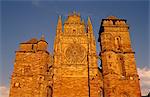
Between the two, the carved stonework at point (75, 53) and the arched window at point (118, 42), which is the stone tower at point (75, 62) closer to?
the carved stonework at point (75, 53)

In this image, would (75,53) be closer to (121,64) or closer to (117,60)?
(117,60)

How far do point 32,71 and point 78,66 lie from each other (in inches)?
216

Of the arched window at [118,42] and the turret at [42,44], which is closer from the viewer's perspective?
the turret at [42,44]

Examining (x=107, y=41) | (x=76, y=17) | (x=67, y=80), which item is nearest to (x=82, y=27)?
(x=76, y=17)

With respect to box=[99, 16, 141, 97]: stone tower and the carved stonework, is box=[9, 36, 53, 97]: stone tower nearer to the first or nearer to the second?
the carved stonework

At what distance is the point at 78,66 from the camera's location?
26.5m

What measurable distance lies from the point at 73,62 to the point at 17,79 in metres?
6.82

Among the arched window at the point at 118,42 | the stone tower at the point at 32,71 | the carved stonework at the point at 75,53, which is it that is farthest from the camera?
the arched window at the point at 118,42

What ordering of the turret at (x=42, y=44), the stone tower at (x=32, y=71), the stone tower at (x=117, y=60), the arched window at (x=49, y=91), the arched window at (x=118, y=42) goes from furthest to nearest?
the arched window at (x=118, y=42) → the turret at (x=42, y=44) → the arched window at (x=49, y=91) → the stone tower at (x=32, y=71) → the stone tower at (x=117, y=60)

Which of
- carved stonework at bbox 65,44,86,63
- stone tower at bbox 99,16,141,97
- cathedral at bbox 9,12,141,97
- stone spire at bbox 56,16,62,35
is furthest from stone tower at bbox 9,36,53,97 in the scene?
stone tower at bbox 99,16,141,97

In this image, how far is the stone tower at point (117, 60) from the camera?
24.8m

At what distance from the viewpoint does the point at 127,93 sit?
24688 millimetres

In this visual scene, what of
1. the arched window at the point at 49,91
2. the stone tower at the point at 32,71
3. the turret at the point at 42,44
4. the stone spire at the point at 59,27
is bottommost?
the arched window at the point at 49,91

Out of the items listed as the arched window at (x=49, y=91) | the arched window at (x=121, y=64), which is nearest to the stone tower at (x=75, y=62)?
the arched window at (x=49, y=91)
